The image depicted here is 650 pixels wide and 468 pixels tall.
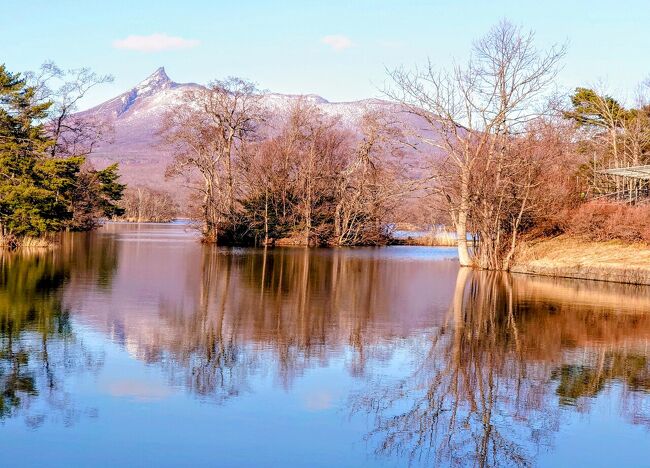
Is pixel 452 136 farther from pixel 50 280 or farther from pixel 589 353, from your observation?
pixel 589 353

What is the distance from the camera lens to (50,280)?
2305 cm

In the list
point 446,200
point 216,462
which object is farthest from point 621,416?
point 446,200

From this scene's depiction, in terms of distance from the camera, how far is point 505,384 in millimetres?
10680

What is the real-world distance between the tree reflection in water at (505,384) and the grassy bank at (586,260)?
32.8 ft

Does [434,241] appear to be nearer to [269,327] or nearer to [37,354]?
[269,327]

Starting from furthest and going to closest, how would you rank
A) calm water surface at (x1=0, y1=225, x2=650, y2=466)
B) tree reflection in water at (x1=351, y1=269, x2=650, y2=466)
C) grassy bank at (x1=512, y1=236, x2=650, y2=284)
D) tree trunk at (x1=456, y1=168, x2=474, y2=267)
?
tree trunk at (x1=456, y1=168, x2=474, y2=267)
grassy bank at (x1=512, y1=236, x2=650, y2=284)
tree reflection in water at (x1=351, y1=269, x2=650, y2=466)
calm water surface at (x1=0, y1=225, x2=650, y2=466)

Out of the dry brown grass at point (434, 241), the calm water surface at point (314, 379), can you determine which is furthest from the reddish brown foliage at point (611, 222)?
the dry brown grass at point (434, 241)

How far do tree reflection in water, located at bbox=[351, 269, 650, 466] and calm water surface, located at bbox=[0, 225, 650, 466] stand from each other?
0.12 feet

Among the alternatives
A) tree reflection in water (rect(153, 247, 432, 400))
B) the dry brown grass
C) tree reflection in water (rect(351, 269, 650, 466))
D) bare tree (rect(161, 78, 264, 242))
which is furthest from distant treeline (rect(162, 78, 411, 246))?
tree reflection in water (rect(351, 269, 650, 466))

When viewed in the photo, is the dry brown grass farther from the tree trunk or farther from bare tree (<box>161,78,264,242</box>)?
the tree trunk

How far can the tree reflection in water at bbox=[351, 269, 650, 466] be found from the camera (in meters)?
8.11

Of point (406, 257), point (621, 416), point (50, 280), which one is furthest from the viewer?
point (406, 257)

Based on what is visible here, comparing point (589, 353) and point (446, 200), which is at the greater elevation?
point (446, 200)

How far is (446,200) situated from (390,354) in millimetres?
24600
